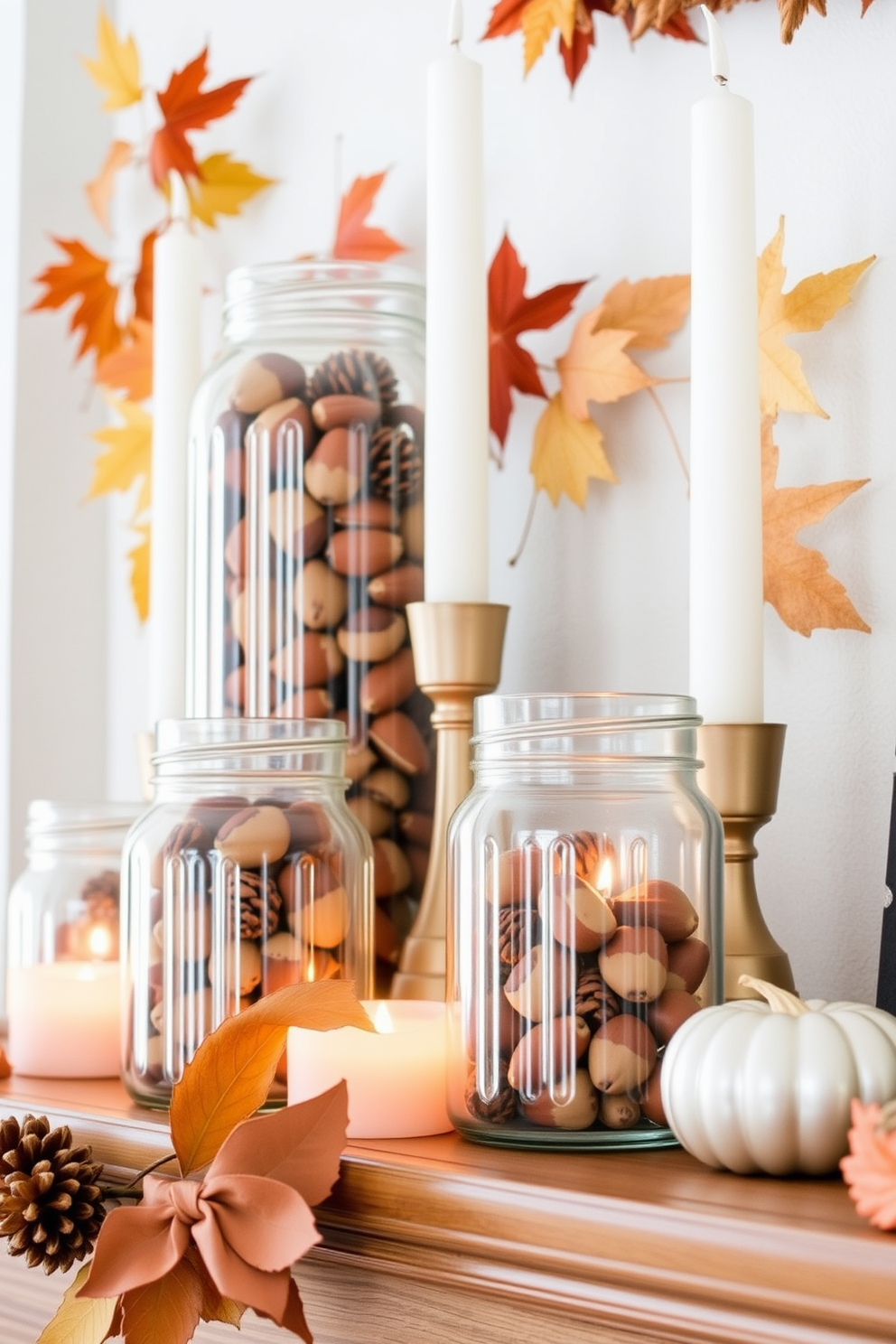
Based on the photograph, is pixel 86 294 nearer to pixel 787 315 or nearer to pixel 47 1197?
pixel 787 315

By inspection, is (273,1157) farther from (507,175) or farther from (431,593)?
(507,175)

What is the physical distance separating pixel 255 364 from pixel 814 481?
0.27 metres

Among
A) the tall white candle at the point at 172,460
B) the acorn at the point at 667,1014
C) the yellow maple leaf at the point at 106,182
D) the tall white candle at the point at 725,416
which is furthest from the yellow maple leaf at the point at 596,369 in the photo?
the yellow maple leaf at the point at 106,182

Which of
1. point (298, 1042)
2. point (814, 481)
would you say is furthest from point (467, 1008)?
point (814, 481)

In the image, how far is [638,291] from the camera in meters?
0.71

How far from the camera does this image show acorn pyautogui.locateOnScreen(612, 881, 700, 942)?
0.48m

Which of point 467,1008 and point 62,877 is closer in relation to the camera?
point 467,1008

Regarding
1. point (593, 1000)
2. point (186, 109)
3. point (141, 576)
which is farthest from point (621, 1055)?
point (186, 109)

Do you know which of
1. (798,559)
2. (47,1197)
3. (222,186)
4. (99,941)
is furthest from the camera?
(222,186)

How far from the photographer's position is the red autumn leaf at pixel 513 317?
2.43 feet

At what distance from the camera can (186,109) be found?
0.93m

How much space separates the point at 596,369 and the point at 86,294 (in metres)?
0.43

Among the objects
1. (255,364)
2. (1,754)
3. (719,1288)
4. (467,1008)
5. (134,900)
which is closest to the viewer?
(719,1288)

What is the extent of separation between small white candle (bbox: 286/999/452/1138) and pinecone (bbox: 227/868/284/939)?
0.06 meters
